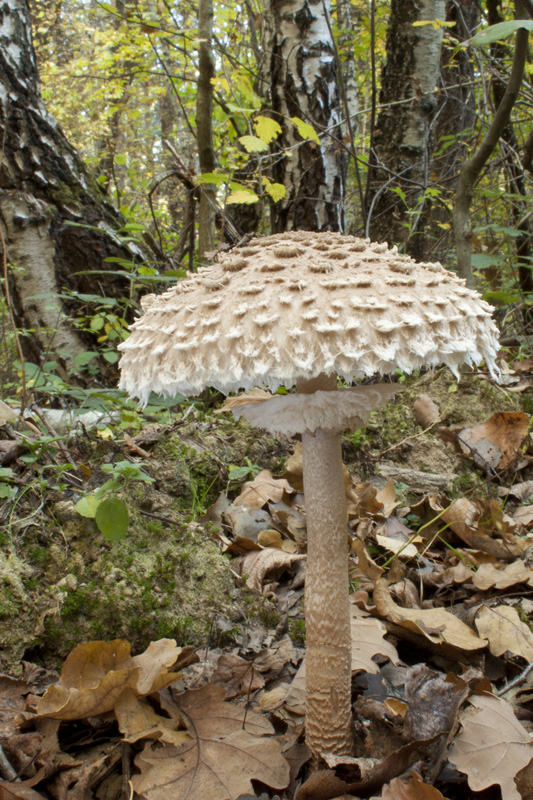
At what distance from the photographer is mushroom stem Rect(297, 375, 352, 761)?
1.73 meters

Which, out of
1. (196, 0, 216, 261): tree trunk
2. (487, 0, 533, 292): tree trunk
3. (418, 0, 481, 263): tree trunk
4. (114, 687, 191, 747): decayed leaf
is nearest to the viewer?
(114, 687, 191, 747): decayed leaf

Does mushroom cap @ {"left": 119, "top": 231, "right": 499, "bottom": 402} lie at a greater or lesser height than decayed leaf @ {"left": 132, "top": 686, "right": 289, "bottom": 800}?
greater

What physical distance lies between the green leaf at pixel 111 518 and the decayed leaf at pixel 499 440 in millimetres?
2433

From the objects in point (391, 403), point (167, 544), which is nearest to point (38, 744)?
point (167, 544)

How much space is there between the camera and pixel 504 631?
2117mm

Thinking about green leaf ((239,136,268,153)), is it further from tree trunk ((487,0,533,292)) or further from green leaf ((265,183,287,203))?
tree trunk ((487,0,533,292))

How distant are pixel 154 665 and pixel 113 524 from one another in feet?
1.69

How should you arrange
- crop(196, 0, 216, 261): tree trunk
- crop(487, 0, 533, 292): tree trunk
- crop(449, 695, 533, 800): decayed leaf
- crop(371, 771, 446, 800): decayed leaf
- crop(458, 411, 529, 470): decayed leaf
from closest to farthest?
crop(371, 771, 446, 800): decayed leaf < crop(449, 695, 533, 800): decayed leaf < crop(458, 411, 529, 470): decayed leaf < crop(196, 0, 216, 261): tree trunk < crop(487, 0, 533, 292): tree trunk

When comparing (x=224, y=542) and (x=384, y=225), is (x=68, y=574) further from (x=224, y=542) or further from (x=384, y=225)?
(x=384, y=225)

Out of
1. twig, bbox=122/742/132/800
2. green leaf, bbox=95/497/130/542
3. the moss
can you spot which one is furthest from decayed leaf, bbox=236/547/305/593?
twig, bbox=122/742/132/800

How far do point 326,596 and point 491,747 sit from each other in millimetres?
674

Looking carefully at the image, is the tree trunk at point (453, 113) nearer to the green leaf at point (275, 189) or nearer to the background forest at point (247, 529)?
the background forest at point (247, 529)

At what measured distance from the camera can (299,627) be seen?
2.40m

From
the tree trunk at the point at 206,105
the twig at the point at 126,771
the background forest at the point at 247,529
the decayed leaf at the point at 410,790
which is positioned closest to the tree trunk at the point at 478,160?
the background forest at the point at 247,529
